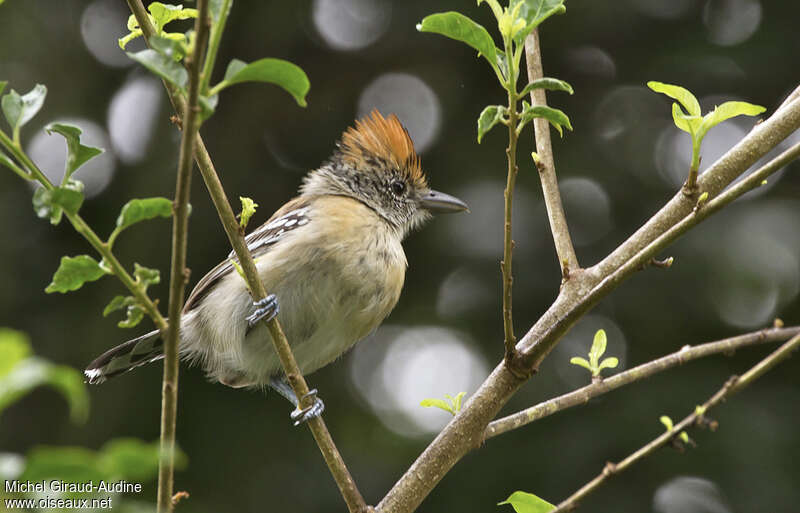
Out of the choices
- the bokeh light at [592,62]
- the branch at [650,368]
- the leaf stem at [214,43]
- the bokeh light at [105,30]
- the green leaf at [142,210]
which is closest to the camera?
the leaf stem at [214,43]

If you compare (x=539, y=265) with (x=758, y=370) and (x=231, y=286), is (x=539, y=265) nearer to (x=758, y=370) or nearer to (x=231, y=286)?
(x=231, y=286)

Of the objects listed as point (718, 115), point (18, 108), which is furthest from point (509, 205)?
point (18, 108)

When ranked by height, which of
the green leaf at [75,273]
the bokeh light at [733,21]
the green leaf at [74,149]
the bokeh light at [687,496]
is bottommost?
the bokeh light at [687,496]

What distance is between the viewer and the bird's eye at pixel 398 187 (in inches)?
200

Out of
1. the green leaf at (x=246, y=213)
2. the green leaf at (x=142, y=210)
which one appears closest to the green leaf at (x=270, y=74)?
the green leaf at (x=142, y=210)

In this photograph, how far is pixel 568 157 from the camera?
271 inches

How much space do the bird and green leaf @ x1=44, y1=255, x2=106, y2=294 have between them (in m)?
2.11

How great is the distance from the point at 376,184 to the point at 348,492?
272cm

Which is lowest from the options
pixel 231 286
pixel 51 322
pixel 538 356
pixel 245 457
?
pixel 245 457

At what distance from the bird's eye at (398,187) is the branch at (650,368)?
253 cm

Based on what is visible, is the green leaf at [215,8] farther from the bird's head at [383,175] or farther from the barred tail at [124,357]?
the bird's head at [383,175]

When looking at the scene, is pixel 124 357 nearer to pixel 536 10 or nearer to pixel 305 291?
pixel 305 291

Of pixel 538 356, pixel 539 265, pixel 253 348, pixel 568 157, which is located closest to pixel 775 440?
pixel 539 265

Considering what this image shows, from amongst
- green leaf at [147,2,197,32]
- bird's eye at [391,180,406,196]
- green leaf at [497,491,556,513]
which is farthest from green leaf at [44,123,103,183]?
bird's eye at [391,180,406,196]
